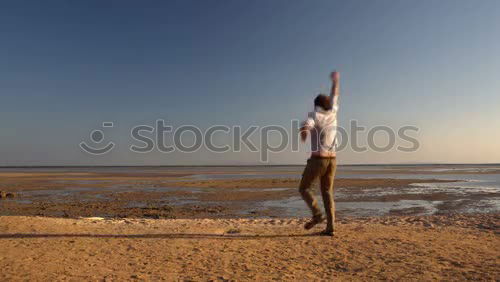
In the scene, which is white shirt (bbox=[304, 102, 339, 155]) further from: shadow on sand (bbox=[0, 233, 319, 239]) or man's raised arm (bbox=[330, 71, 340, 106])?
shadow on sand (bbox=[0, 233, 319, 239])

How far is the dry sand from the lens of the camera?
4438 millimetres

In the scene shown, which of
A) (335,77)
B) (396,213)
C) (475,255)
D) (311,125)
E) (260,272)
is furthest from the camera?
(396,213)

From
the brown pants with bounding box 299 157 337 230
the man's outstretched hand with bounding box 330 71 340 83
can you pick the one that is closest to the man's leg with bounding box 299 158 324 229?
the brown pants with bounding box 299 157 337 230

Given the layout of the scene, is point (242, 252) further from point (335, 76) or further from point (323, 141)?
point (335, 76)

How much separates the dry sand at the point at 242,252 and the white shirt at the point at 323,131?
1464 mm

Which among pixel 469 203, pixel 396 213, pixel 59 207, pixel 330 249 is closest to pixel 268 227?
pixel 330 249

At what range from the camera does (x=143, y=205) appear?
722 inches

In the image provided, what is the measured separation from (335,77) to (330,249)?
8.90ft

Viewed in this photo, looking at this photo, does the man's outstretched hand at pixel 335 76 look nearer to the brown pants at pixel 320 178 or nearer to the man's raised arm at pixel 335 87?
the man's raised arm at pixel 335 87

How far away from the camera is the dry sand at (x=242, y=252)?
14.6 ft

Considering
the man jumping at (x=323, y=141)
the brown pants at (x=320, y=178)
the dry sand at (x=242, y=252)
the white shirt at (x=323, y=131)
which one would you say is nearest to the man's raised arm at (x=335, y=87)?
the man jumping at (x=323, y=141)

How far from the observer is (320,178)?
243 inches

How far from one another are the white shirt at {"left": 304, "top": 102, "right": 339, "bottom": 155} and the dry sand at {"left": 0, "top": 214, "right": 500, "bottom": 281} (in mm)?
1464

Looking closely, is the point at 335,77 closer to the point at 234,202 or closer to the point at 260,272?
the point at 260,272
